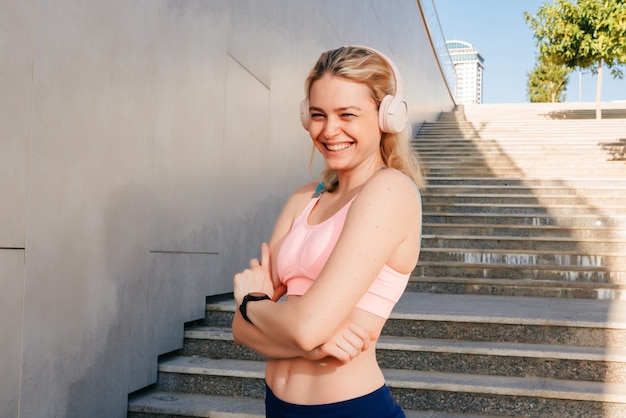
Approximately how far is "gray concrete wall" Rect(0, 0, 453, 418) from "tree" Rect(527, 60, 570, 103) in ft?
92.5

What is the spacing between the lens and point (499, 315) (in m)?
4.43

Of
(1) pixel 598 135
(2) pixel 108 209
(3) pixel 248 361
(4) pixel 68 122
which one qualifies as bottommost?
(3) pixel 248 361

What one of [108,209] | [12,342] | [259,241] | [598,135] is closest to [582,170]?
[598,135]

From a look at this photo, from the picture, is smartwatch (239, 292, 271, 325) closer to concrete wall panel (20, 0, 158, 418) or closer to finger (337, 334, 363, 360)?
finger (337, 334, 363, 360)

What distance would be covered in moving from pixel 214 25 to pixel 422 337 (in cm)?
261

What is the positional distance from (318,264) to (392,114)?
0.36 meters

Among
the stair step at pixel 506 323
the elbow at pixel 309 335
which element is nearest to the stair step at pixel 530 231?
the stair step at pixel 506 323

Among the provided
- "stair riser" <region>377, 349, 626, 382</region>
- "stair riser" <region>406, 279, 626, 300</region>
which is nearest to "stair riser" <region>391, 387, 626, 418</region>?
"stair riser" <region>377, 349, 626, 382</region>

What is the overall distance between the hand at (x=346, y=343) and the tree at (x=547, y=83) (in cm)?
3207

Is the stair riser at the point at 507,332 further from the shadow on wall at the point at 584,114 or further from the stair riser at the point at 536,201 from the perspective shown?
the shadow on wall at the point at 584,114

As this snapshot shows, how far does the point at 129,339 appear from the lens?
3.61m

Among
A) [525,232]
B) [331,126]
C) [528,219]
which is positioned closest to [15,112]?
[331,126]

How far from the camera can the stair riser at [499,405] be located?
11.6ft

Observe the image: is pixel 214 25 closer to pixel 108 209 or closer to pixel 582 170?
pixel 108 209
